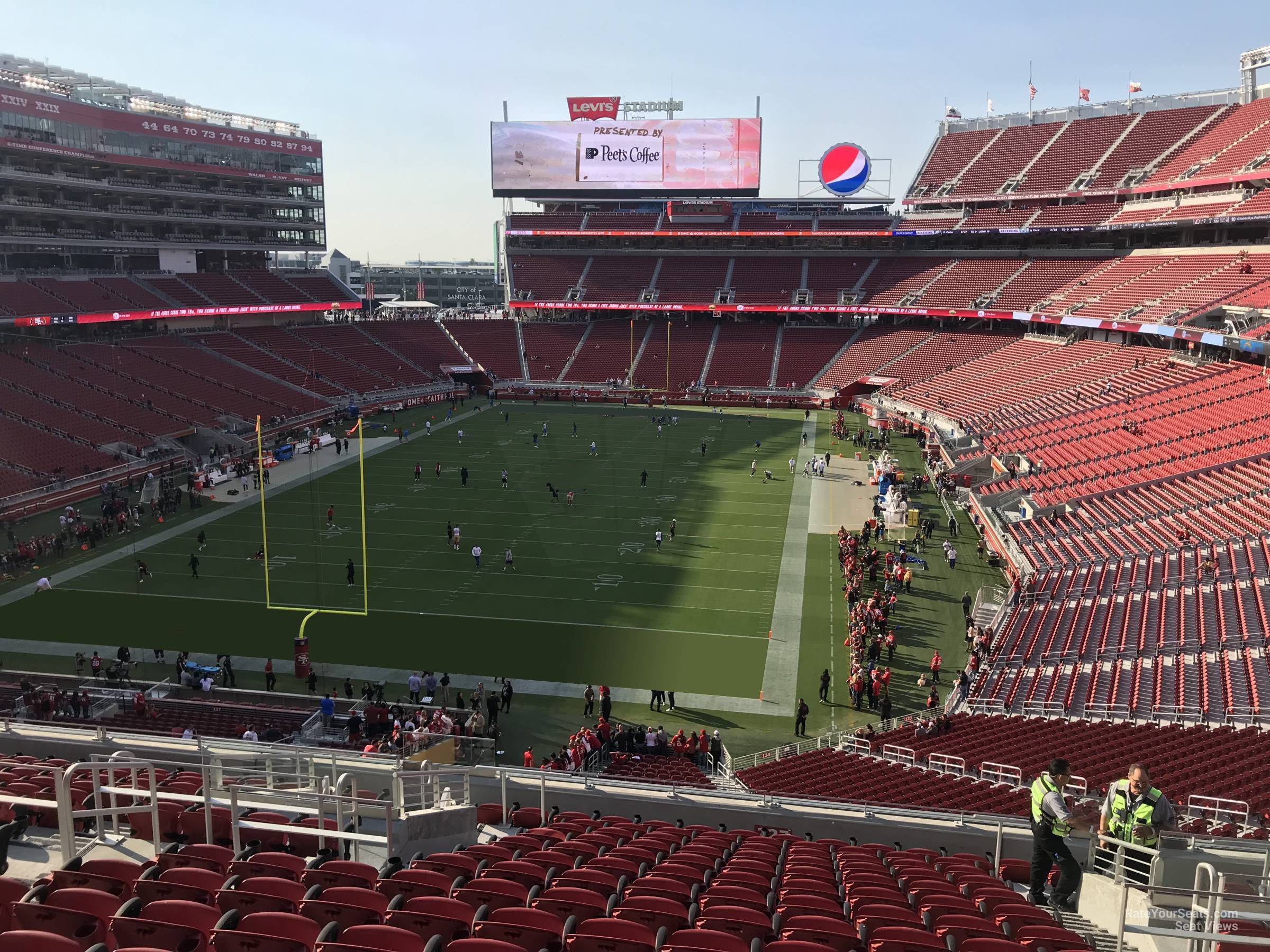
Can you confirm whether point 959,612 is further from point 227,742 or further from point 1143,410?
point 227,742

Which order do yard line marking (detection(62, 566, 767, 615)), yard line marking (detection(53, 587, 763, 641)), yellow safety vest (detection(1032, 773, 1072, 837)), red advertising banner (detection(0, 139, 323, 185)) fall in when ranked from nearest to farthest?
yellow safety vest (detection(1032, 773, 1072, 837)) → yard line marking (detection(53, 587, 763, 641)) → yard line marking (detection(62, 566, 767, 615)) → red advertising banner (detection(0, 139, 323, 185))

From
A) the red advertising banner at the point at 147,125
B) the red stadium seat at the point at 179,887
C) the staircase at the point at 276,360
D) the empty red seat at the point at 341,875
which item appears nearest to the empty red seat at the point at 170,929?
the red stadium seat at the point at 179,887

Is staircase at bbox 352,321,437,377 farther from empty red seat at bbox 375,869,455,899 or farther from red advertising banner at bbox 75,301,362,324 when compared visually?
empty red seat at bbox 375,869,455,899

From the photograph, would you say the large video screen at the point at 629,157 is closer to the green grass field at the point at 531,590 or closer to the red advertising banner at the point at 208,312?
the red advertising banner at the point at 208,312

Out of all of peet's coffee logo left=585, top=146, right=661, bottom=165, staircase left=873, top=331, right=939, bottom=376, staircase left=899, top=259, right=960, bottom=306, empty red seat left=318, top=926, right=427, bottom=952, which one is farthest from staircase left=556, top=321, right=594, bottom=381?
empty red seat left=318, top=926, right=427, bottom=952

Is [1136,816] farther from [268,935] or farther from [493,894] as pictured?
[268,935]

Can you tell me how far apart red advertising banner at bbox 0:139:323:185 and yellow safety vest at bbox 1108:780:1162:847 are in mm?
54969

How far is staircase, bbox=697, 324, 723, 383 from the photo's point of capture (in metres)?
64.1

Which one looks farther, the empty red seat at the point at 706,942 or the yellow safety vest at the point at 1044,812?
the yellow safety vest at the point at 1044,812

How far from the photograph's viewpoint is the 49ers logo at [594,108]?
72375mm

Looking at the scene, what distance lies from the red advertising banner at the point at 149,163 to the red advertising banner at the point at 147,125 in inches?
54.1

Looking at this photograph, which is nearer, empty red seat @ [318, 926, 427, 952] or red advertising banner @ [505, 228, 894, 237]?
empty red seat @ [318, 926, 427, 952]

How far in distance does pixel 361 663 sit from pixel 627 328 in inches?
2044

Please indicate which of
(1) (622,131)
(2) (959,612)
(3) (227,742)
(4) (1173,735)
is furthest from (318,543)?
(1) (622,131)
